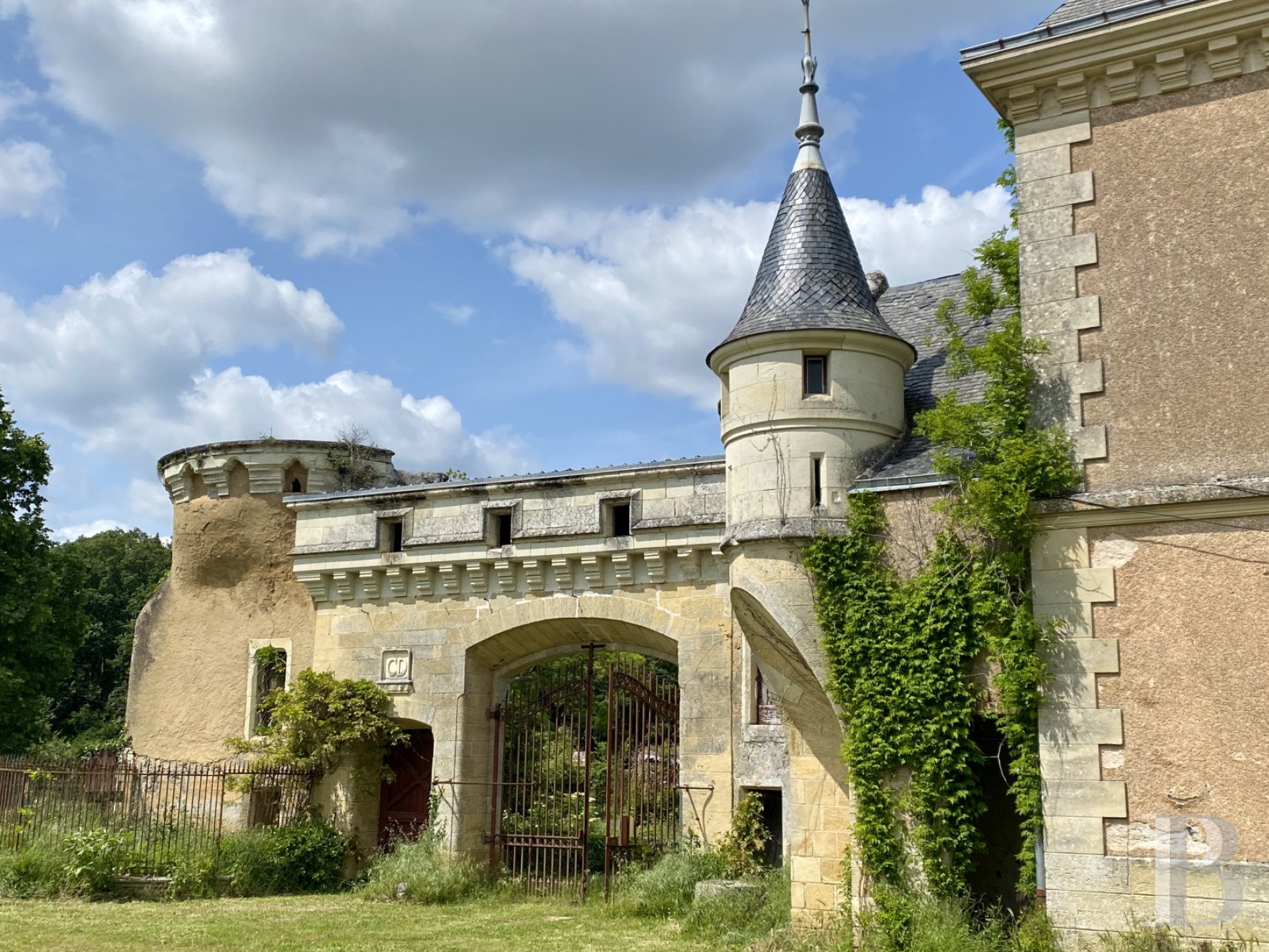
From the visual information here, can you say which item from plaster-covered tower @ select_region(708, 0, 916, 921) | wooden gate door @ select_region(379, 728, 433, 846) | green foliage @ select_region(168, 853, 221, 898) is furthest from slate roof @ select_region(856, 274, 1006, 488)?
green foliage @ select_region(168, 853, 221, 898)

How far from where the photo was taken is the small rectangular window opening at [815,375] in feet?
35.2

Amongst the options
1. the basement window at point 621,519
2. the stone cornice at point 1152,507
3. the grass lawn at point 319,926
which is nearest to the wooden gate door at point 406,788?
the grass lawn at point 319,926

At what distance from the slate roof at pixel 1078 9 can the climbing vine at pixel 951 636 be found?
1986 millimetres

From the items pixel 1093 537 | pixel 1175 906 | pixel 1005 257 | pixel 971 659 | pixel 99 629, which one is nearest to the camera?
pixel 1175 906

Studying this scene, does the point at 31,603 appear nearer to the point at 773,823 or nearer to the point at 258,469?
the point at 258,469

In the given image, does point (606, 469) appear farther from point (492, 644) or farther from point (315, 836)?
point (315, 836)

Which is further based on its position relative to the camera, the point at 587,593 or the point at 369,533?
the point at 369,533

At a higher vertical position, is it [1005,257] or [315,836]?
[1005,257]

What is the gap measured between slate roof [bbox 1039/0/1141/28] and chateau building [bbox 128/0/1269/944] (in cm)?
5

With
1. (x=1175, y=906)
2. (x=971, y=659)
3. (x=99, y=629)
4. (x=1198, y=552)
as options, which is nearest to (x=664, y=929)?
(x=971, y=659)

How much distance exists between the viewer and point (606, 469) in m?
14.8

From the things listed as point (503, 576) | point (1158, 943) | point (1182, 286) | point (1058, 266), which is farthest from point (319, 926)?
point (1182, 286)

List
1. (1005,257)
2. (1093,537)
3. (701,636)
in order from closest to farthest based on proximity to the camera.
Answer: (1093,537) → (1005,257) → (701,636)

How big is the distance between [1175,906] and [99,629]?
115 feet
